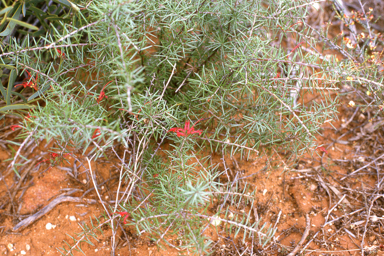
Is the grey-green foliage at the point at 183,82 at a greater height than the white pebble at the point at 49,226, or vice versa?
the grey-green foliage at the point at 183,82

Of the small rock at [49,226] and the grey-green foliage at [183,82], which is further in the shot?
the small rock at [49,226]

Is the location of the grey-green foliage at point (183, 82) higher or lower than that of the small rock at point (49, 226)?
higher

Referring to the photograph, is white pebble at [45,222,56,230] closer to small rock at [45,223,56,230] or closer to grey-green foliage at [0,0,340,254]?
small rock at [45,223,56,230]

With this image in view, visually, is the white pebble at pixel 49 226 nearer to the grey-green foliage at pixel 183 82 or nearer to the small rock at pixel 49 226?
the small rock at pixel 49 226

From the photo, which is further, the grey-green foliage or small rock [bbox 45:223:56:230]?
small rock [bbox 45:223:56:230]

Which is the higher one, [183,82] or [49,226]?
[183,82]

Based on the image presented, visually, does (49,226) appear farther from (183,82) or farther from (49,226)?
(183,82)

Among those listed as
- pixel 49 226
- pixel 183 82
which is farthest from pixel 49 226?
pixel 183 82

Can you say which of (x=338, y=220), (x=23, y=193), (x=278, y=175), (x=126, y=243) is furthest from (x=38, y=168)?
(x=338, y=220)

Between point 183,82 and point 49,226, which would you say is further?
point 49,226

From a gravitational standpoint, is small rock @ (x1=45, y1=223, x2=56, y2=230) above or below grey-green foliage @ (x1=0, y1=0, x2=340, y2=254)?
below

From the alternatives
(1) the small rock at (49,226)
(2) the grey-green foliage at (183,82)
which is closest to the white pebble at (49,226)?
(1) the small rock at (49,226)

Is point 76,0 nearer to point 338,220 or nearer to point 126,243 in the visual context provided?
point 126,243

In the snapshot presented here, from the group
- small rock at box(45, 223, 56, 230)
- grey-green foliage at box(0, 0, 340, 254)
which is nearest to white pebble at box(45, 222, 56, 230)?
small rock at box(45, 223, 56, 230)
